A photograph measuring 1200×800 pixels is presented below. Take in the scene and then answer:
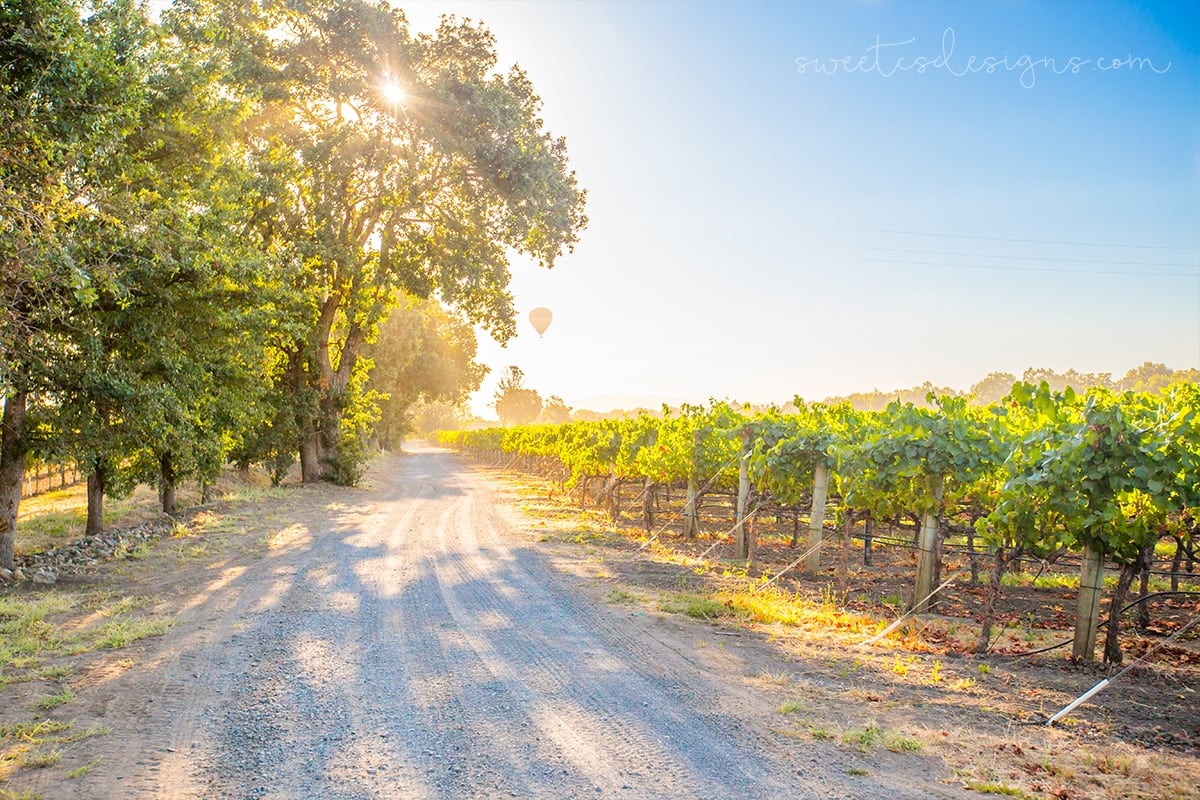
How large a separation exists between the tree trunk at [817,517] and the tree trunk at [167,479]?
47.5 ft

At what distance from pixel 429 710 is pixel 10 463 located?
1031 centimetres

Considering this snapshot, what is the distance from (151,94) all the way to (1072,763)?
14.6 metres

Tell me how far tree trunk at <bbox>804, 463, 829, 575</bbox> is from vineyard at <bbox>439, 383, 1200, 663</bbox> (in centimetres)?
4

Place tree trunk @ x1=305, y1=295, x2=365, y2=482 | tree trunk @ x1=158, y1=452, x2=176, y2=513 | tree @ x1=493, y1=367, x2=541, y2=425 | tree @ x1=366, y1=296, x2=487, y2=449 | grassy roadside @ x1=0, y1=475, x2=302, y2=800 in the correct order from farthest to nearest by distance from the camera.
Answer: tree @ x1=493, y1=367, x2=541, y2=425
tree @ x1=366, y1=296, x2=487, y2=449
tree trunk @ x1=305, y1=295, x2=365, y2=482
tree trunk @ x1=158, y1=452, x2=176, y2=513
grassy roadside @ x1=0, y1=475, x2=302, y2=800

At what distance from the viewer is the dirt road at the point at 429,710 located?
4641mm

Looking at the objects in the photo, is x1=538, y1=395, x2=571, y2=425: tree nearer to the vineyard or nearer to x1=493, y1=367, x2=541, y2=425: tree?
x1=493, y1=367, x2=541, y2=425: tree

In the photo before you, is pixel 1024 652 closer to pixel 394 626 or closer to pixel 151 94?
pixel 394 626

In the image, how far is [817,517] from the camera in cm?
1266

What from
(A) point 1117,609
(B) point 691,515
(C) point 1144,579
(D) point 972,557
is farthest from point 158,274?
(C) point 1144,579

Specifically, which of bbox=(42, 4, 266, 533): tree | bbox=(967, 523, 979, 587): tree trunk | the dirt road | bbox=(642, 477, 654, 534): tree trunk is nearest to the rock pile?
bbox=(42, 4, 266, 533): tree

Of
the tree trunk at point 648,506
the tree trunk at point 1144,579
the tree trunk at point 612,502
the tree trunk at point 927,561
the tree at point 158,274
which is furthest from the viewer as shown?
the tree trunk at point 612,502

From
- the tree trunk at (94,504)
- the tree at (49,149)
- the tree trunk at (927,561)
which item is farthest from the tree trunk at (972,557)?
the tree trunk at (94,504)

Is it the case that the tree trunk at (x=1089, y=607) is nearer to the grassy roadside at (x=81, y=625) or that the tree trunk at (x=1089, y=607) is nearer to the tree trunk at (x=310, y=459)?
the grassy roadside at (x=81, y=625)

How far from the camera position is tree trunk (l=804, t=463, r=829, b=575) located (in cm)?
1243
